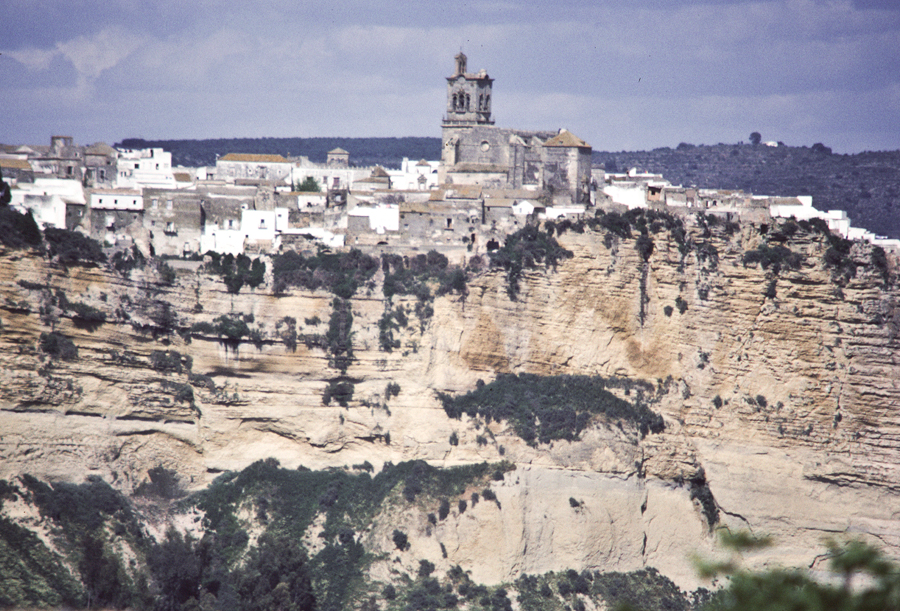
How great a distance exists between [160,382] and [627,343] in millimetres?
16120

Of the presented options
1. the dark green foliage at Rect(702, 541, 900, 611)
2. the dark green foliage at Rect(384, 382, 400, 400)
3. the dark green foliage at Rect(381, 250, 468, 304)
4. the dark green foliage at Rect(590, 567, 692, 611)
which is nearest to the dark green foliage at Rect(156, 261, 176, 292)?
the dark green foliage at Rect(381, 250, 468, 304)

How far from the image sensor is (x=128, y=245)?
38656mm

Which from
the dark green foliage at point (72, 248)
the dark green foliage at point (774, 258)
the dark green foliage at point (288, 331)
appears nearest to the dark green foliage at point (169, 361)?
the dark green foliage at point (288, 331)

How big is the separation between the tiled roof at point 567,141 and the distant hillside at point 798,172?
2721 cm

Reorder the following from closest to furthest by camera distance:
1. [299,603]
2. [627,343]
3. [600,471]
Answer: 1. [299,603]
2. [600,471]
3. [627,343]

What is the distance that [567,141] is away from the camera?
47.5 m

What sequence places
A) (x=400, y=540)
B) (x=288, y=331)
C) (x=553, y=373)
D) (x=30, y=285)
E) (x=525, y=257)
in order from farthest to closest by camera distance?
1. (x=553, y=373)
2. (x=525, y=257)
3. (x=288, y=331)
4. (x=30, y=285)
5. (x=400, y=540)

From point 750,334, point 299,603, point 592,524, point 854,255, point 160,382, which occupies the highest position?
point 854,255

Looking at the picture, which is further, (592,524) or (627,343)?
(627,343)

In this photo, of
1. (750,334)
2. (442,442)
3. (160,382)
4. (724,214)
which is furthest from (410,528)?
(724,214)

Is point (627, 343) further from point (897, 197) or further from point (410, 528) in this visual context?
point (897, 197)

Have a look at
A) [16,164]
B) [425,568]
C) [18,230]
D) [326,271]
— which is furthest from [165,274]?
[425,568]

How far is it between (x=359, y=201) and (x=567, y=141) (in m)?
9.61

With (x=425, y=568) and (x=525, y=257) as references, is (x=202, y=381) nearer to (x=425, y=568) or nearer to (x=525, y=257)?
(x=425, y=568)
